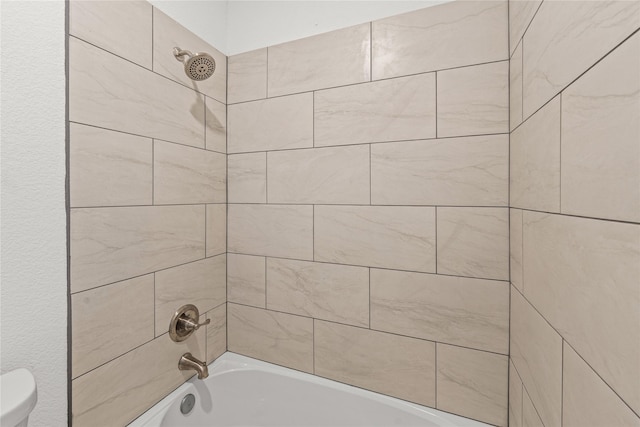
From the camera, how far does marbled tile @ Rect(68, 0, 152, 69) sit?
92cm

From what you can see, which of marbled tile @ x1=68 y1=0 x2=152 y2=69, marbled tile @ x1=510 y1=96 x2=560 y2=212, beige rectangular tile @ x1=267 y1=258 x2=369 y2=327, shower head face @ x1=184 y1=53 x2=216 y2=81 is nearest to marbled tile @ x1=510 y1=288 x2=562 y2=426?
marbled tile @ x1=510 y1=96 x2=560 y2=212

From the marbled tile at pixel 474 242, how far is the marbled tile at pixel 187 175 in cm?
101

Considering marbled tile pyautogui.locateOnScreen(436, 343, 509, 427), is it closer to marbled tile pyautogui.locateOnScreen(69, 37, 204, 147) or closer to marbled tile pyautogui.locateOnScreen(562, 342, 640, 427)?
marbled tile pyautogui.locateOnScreen(562, 342, 640, 427)

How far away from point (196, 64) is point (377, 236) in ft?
3.20

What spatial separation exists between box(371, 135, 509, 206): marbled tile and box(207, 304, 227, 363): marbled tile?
941 mm

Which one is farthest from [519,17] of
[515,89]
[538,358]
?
[538,358]

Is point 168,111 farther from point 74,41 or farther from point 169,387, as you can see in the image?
point 169,387

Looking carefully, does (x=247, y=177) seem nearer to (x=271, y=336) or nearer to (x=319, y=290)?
Answer: (x=319, y=290)

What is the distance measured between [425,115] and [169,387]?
1.50 meters

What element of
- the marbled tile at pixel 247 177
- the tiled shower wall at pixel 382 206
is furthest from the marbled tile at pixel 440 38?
the marbled tile at pixel 247 177

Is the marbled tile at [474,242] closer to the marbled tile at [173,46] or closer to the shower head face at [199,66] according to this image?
the shower head face at [199,66]

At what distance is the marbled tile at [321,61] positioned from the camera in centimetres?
126

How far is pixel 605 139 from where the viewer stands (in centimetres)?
47

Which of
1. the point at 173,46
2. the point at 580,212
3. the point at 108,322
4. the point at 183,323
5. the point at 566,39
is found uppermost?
the point at 173,46
